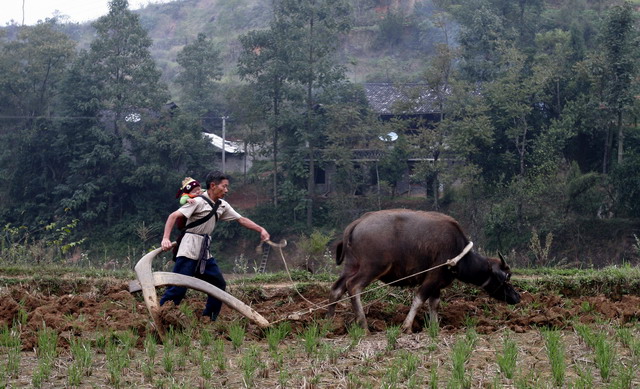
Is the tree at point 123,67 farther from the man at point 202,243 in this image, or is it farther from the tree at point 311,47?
the man at point 202,243

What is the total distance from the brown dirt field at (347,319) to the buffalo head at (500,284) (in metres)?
0.11

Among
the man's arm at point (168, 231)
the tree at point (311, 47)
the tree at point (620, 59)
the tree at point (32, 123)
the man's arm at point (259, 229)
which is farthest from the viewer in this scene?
the tree at point (32, 123)

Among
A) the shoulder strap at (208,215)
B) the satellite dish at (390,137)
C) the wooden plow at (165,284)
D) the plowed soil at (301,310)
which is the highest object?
the shoulder strap at (208,215)

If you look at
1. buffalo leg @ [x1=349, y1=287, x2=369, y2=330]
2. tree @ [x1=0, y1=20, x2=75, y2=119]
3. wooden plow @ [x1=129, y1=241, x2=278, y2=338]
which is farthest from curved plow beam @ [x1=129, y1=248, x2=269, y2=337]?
tree @ [x1=0, y1=20, x2=75, y2=119]

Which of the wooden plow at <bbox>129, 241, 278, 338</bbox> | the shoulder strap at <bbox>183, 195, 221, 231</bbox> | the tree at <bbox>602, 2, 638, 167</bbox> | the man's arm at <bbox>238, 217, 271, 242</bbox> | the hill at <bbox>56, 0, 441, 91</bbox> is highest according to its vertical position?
the hill at <bbox>56, 0, 441, 91</bbox>

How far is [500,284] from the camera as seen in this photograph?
311 inches

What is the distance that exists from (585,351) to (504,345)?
2.02 ft

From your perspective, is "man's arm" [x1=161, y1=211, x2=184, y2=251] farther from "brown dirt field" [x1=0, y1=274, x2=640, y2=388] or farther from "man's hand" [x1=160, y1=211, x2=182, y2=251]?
"brown dirt field" [x1=0, y1=274, x2=640, y2=388]

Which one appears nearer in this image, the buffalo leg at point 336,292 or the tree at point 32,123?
the buffalo leg at point 336,292

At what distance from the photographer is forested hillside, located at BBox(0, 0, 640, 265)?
25.9m

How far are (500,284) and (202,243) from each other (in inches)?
121

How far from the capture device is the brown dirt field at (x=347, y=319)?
5.52m

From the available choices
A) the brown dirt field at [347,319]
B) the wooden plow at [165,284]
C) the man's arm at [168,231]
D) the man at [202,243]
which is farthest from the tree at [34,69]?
the wooden plow at [165,284]

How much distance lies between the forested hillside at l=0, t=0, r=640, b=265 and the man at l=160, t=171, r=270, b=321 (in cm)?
1959
